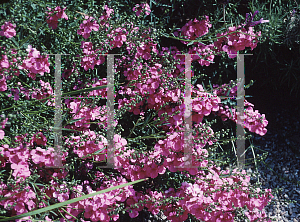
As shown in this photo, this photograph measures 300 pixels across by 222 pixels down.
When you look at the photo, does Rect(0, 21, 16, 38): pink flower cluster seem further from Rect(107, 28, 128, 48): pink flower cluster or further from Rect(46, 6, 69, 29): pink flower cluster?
Rect(107, 28, 128, 48): pink flower cluster

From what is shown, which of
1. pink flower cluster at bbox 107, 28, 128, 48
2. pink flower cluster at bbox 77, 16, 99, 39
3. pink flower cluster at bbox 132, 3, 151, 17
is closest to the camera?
pink flower cluster at bbox 77, 16, 99, 39

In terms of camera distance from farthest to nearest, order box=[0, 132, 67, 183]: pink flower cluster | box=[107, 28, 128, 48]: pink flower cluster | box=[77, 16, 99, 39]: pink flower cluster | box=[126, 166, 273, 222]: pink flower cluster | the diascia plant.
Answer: box=[107, 28, 128, 48]: pink flower cluster, box=[77, 16, 99, 39]: pink flower cluster, box=[126, 166, 273, 222]: pink flower cluster, the diascia plant, box=[0, 132, 67, 183]: pink flower cluster

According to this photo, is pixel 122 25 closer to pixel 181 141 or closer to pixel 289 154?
pixel 181 141

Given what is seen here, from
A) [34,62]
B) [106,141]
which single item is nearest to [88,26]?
[34,62]

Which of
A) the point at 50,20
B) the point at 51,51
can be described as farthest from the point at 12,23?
the point at 51,51

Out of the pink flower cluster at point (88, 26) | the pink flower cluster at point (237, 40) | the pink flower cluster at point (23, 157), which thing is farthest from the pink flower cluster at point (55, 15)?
the pink flower cluster at point (237, 40)

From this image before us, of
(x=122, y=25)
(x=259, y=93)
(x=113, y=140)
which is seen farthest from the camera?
(x=259, y=93)

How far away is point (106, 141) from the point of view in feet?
6.53

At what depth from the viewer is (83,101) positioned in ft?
6.93

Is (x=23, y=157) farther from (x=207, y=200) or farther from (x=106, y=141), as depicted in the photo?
(x=207, y=200)

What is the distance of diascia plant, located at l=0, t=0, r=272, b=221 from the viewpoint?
6.00 feet

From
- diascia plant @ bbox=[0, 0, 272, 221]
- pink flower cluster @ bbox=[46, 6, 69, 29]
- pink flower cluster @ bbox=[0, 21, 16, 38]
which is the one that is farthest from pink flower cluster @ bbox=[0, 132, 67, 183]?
pink flower cluster @ bbox=[46, 6, 69, 29]

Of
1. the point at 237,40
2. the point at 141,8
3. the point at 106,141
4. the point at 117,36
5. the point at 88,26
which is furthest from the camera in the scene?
the point at 141,8

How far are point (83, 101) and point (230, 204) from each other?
1.32 m
